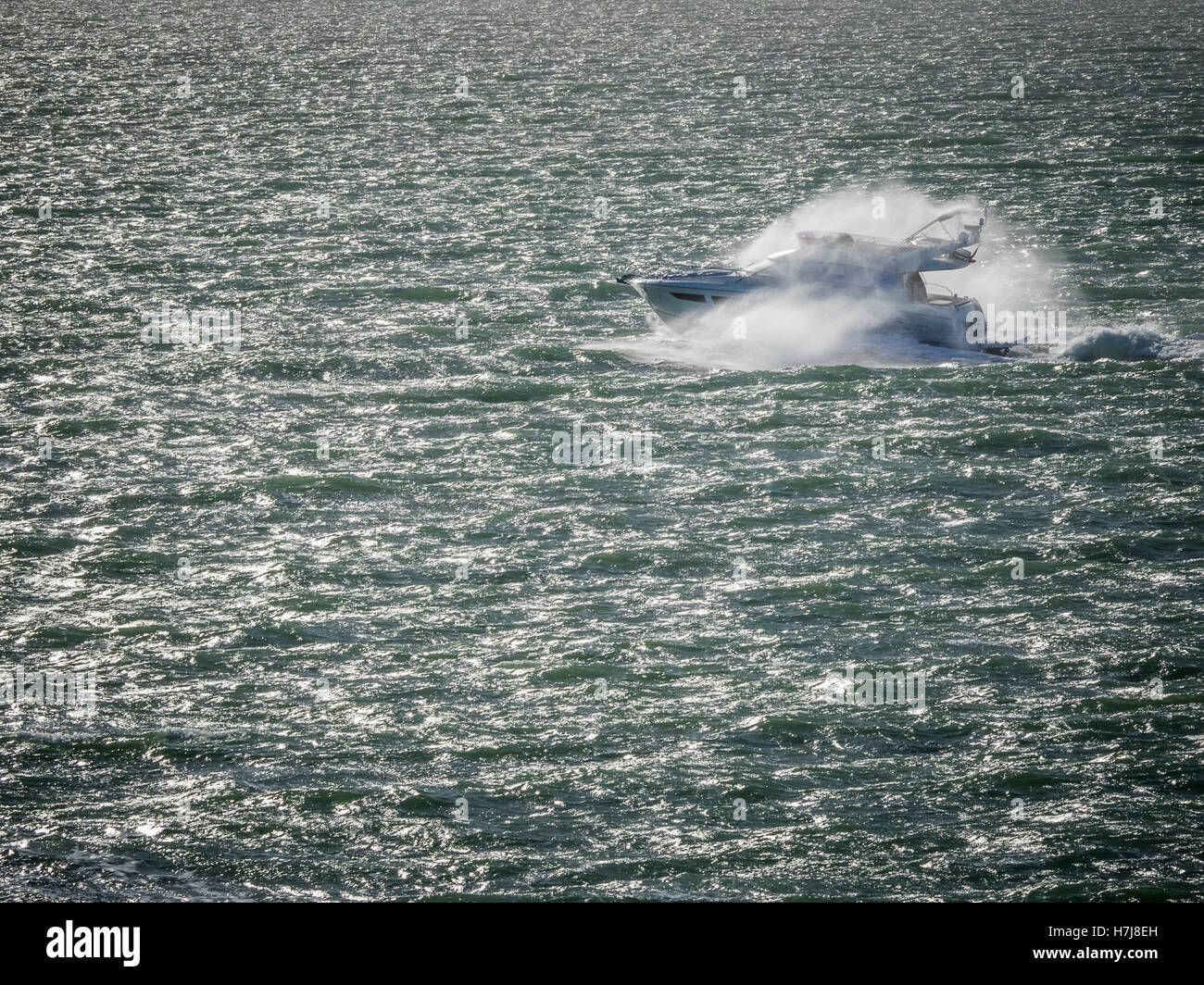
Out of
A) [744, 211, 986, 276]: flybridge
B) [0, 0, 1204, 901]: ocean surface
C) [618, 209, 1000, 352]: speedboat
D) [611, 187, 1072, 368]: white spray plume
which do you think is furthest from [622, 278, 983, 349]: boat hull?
[744, 211, 986, 276]: flybridge

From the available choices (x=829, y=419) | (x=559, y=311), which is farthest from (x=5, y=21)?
(x=829, y=419)

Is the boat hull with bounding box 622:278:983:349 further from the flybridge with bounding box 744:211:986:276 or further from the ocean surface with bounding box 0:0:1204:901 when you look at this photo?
the flybridge with bounding box 744:211:986:276

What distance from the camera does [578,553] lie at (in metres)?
24.3

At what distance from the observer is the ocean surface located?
55.5 ft

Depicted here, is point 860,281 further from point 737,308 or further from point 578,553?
point 578,553

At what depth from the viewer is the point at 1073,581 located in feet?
75.4

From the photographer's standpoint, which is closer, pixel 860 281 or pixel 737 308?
pixel 860 281

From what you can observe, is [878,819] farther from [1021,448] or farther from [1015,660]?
[1021,448]

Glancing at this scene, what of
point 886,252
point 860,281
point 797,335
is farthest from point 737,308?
point 886,252

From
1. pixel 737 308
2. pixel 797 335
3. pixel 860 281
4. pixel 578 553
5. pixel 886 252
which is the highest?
pixel 886 252

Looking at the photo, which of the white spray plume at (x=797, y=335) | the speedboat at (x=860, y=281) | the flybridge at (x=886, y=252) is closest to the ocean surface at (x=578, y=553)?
the white spray plume at (x=797, y=335)

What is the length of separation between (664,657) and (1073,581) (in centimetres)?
695

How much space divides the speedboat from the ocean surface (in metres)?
0.91

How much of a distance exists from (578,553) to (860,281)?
12.3m
